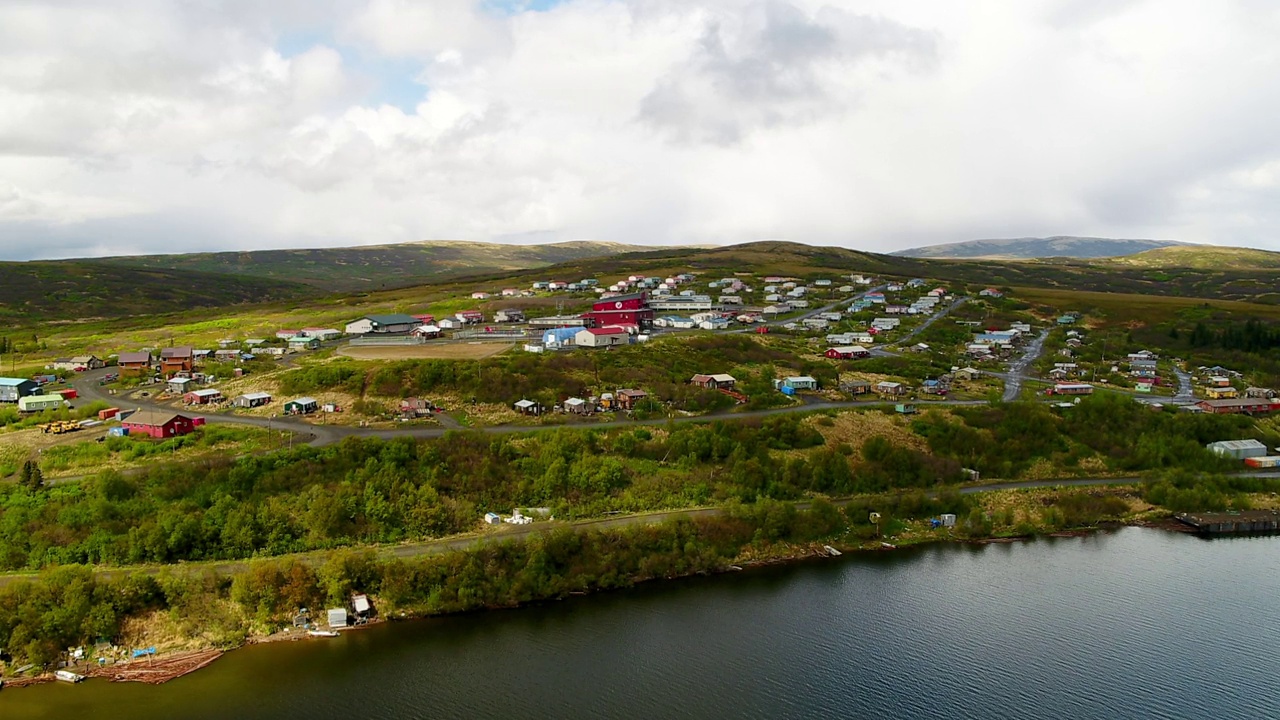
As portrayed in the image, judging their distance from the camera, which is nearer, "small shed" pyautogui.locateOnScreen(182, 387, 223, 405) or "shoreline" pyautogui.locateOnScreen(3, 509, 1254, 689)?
"shoreline" pyautogui.locateOnScreen(3, 509, 1254, 689)

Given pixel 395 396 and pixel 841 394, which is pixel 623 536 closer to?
pixel 395 396

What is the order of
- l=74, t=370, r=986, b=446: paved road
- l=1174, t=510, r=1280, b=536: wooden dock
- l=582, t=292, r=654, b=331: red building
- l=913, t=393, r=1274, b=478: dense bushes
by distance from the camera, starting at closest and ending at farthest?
1. l=1174, t=510, r=1280, b=536: wooden dock
2. l=74, t=370, r=986, b=446: paved road
3. l=913, t=393, r=1274, b=478: dense bushes
4. l=582, t=292, r=654, b=331: red building

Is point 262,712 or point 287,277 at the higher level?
point 287,277

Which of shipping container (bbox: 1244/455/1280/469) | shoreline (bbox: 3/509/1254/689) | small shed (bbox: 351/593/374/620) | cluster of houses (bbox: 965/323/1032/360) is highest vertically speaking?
cluster of houses (bbox: 965/323/1032/360)

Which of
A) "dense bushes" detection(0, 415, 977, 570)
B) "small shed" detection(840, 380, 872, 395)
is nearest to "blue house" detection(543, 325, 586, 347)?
"dense bushes" detection(0, 415, 977, 570)

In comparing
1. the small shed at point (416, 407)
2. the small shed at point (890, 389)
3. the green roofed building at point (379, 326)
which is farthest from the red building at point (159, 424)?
the small shed at point (890, 389)

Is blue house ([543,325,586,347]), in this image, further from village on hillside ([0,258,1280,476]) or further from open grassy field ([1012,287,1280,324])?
open grassy field ([1012,287,1280,324])

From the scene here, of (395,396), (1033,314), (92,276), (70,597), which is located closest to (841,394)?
(395,396)
